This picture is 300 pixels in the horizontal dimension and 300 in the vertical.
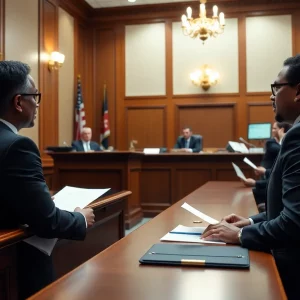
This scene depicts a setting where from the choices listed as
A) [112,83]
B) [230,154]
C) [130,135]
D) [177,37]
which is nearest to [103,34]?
[112,83]

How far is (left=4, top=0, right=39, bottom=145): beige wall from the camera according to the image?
6121 mm

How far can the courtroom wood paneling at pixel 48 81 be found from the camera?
7.12 meters

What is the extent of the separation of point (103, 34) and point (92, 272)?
338 inches

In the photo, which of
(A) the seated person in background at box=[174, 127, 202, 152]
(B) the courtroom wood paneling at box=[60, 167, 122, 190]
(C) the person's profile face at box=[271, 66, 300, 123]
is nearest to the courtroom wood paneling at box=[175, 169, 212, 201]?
(B) the courtroom wood paneling at box=[60, 167, 122, 190]

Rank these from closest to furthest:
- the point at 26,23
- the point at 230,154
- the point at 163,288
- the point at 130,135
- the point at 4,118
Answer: the point at 163,288 → the point at 4,118 → the point at 230,154 → the point at 26,23 → the point at 130,135

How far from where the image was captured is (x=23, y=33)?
654cm

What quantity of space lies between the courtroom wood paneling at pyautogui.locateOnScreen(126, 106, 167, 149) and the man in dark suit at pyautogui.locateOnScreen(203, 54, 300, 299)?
7.37 metres

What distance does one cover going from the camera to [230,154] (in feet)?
20.1

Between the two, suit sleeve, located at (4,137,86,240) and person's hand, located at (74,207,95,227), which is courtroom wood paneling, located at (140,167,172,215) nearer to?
person's hand, located at (74,207,95,227)

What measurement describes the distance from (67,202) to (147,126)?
7.12m

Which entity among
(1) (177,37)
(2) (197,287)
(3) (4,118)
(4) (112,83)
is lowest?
(2) (197,287)

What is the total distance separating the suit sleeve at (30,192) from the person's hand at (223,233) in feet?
1.70

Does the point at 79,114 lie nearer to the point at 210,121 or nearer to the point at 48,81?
the point at 48,81

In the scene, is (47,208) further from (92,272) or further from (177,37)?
(177,37)
